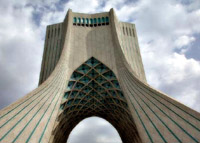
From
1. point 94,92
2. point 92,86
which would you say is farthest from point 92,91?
point 92,86

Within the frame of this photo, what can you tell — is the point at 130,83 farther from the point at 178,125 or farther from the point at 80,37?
the point at 80,37

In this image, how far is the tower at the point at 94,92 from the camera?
29.0 ft

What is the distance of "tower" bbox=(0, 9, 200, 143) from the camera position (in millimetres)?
8852

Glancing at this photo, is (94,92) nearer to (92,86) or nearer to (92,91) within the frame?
(92,91)

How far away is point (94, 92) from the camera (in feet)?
78.2

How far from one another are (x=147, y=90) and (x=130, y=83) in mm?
2918

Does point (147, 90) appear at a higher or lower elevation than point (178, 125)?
higher

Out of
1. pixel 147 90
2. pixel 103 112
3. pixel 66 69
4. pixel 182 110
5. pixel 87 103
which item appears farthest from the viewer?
pixel 103 112

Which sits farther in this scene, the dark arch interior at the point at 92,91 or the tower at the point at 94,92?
the dark arch interior at the point at 92,91

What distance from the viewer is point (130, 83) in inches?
591

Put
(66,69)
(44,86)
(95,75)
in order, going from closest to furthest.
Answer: (44,86) → (66,69) → (95,75)

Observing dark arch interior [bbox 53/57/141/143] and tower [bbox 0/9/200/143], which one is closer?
tower [bbox 0/9/200/143]

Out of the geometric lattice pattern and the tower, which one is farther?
the geometric lattice pattern

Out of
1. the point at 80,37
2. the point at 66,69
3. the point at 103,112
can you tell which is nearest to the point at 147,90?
the point at 66,69
